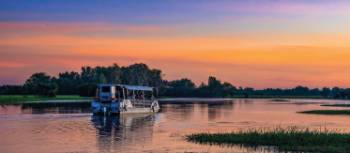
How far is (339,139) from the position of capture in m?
41.8

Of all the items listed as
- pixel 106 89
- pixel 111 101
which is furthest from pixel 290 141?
pixel 106 89

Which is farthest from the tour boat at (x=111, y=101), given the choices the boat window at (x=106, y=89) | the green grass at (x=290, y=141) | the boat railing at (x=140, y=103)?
the green grass at (x=290, y=141)

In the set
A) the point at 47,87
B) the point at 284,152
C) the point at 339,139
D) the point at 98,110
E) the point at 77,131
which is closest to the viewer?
the point at 284,152

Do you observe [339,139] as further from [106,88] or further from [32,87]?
[32,87]

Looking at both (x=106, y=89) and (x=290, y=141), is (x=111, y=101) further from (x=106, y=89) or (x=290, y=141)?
(x=290, y=141)

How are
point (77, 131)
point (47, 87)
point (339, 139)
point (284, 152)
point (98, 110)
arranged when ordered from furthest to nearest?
point (47, 87), point (98, 110), point (77, 131), point (339, 139), point (284, 152)

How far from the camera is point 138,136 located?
50.3m

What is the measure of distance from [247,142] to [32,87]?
529 ft

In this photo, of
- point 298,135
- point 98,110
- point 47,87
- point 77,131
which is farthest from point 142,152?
point 47,87

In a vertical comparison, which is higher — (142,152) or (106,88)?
(106,88)

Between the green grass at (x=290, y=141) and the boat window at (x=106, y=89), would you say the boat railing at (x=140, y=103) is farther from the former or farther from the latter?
the green grass at (x=290, y=141)

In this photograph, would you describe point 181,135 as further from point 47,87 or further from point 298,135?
point 47,87

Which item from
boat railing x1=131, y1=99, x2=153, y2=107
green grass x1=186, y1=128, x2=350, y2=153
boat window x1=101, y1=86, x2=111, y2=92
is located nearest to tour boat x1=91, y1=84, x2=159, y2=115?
boat window x1=101, y1=86, x2=111, y2=92

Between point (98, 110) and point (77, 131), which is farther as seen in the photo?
point (98, 110)
